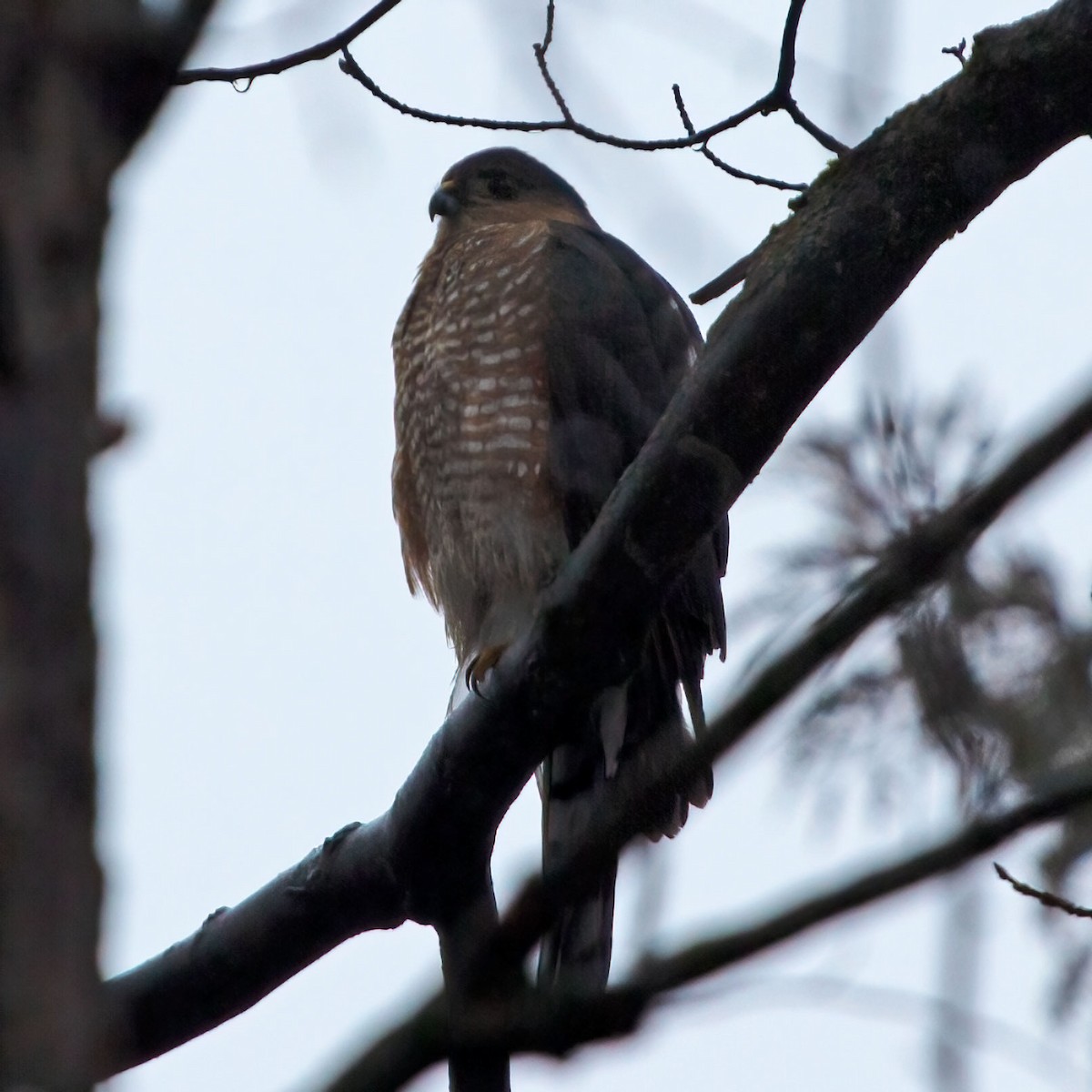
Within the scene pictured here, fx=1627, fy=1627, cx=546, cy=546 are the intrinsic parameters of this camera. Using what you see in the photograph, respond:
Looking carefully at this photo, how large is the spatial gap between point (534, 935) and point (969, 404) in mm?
1168

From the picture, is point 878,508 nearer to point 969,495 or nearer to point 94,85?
point 969,495

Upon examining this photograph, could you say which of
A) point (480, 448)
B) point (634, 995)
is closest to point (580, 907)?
point (480, 448)

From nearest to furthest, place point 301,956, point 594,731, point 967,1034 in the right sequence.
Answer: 1. point 967,1034
2. point 301,956
3. point 594,731

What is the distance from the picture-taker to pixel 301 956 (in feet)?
11.4

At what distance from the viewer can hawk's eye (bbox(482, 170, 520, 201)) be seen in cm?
590

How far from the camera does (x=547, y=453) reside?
14.3 ft

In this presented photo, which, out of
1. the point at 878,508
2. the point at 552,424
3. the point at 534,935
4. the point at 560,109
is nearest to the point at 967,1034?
the point at 534,935

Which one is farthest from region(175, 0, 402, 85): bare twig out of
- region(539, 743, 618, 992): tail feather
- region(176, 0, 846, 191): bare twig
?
region(539, 743, 618, 992): tail feather

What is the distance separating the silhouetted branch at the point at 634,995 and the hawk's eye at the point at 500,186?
190 inches

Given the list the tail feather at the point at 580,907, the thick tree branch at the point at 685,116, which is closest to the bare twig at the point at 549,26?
the thick tree branch at the point at 685,116

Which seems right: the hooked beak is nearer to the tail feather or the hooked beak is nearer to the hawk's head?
the hawk's head

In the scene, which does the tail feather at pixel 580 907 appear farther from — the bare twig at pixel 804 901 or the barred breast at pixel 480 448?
the bare twig at pixel 804 901

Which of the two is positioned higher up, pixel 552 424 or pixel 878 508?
pixel 552 424

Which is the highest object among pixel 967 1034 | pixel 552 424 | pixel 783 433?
pixel 552 424
